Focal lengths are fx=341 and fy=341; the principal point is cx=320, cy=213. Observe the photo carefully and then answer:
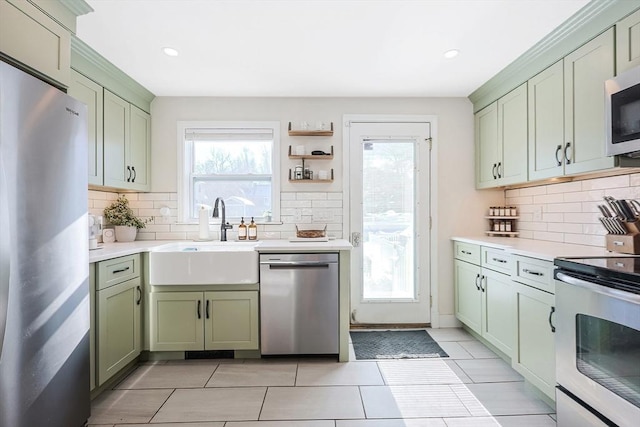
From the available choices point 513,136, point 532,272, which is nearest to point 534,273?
point 532,272

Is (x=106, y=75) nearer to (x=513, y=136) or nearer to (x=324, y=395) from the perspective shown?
(x=324, y=395)

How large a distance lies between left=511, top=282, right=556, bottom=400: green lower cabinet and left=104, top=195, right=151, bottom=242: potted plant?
3.24 meters

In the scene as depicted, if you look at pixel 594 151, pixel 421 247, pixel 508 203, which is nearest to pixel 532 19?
pixel 594 151

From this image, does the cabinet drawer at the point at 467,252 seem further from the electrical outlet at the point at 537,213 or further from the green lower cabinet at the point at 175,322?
the green lower cabinet at the point at 175,322

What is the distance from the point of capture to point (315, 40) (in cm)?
235

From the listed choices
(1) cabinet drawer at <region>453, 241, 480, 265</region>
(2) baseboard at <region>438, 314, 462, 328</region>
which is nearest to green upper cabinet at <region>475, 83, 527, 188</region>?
(1) cabinet drawer at <region>453, 241, 480, 265</region>

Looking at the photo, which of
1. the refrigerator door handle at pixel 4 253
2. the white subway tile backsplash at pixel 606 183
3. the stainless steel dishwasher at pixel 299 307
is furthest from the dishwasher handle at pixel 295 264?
the white subway tile backsplash at pixel 606 183

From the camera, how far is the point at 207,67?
2.77 m

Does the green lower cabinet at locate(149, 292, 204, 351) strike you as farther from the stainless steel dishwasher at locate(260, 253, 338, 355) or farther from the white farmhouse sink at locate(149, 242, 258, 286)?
the stainless steel dishwasher at locate(260, 253, 338, 355)

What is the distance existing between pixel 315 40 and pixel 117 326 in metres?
2.38

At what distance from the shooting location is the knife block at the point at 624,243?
1.84 meters

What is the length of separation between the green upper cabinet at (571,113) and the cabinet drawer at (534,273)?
0.65 meters

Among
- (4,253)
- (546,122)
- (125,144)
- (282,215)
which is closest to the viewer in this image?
(4,253)

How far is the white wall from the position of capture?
343 cm
